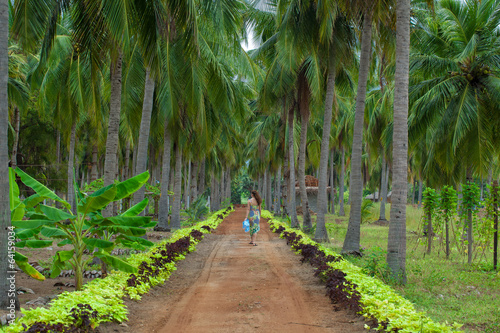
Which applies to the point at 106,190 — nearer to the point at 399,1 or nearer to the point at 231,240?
the point at 399,1

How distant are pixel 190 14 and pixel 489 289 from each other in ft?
26.9

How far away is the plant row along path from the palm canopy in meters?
6.57

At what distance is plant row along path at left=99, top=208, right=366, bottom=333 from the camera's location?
18.6ft

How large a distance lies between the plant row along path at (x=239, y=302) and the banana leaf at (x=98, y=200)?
63.6 inches

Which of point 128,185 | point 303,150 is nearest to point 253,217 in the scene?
point 303,150

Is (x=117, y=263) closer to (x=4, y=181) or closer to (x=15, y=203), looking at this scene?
(x=15, y=203)

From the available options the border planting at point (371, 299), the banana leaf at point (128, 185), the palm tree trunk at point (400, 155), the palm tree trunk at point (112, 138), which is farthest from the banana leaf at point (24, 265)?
the palm tree trunk at point (400, 155)

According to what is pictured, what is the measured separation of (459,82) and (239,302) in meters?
10.5

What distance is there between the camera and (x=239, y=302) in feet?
22.4

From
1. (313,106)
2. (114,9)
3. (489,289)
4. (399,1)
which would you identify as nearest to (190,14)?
(114,9)

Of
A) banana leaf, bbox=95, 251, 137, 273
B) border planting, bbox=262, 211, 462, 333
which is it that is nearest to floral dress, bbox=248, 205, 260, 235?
border planting, bbox=262, 211, 462, 333

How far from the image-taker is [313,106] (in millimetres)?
20156

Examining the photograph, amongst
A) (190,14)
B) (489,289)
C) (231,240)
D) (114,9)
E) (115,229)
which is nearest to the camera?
(115,229)

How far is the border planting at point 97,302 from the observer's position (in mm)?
4453
